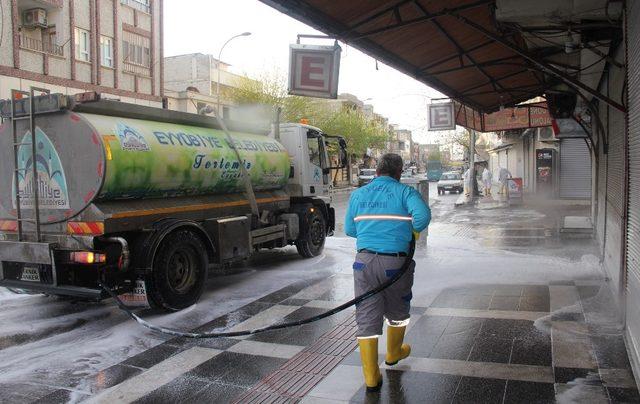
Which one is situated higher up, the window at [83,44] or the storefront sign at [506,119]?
the window at [83,44]

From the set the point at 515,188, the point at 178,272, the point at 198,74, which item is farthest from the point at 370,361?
the point at 198,74

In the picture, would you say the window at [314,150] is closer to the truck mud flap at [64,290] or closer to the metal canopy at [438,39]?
the metal canopy at [438,39]

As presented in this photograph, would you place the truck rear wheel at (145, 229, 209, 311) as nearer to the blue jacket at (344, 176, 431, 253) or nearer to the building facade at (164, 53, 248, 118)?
the blue jacket at (344, 176, 431, 253)

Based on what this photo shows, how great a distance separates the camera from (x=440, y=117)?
14023 mm

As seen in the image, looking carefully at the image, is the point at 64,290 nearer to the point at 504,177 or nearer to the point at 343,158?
the point at 343,158

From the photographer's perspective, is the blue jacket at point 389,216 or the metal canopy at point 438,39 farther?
the metal canopy at point 438,39

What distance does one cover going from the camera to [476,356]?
4.82 m

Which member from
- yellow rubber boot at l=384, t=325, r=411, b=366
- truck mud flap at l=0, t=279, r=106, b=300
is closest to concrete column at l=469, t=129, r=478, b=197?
truck mud flap at l=0, t=279, r=106, b=300

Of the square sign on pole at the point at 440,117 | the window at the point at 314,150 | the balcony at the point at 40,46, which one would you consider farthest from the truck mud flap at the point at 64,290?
the balcony at the point at 40,46

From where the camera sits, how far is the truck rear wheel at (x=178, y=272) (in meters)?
6.59

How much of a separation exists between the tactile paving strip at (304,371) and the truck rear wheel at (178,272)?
221 centimetres

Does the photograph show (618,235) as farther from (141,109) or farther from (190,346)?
(141,109)

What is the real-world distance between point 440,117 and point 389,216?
10356 mm

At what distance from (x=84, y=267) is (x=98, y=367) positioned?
1.89m
